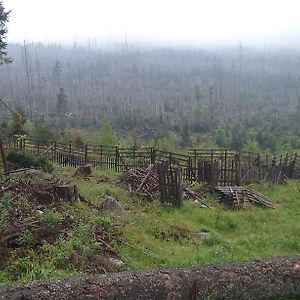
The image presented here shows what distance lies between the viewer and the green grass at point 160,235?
25.3ft

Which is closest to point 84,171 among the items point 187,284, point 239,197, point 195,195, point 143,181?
point 143,181

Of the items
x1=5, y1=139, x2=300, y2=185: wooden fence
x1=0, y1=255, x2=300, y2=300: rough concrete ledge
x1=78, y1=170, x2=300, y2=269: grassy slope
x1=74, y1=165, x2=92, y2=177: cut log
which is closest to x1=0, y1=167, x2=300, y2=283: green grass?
x1=78, y1=170, x2=300, y2=269: grassy slope

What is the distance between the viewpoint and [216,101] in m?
166

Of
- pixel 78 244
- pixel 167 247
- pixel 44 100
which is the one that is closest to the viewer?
pixel 78 244

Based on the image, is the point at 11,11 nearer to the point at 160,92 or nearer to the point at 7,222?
the point at 7,222

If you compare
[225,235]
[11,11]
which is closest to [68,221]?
[225,235]

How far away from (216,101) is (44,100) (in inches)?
2423

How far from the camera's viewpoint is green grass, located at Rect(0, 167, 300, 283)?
304 inches

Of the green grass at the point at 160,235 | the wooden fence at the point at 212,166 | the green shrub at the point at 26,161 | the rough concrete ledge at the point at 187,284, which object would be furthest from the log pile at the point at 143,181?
the rough concrete ledge at the point at 187,284

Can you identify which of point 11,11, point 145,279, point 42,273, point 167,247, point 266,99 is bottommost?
point 266,99

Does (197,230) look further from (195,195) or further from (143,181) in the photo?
(195,195)

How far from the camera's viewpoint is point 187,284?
5988 mm

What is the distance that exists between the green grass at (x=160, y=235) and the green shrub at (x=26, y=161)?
282cm

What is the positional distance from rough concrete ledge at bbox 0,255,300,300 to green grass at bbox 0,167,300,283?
1652 mm
